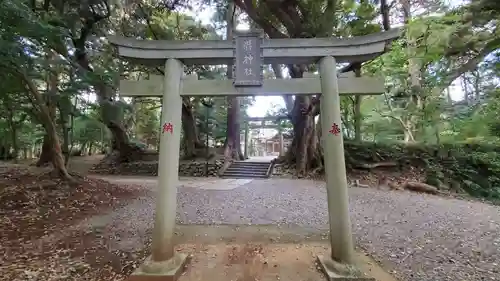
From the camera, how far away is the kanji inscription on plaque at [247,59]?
3512 millimetres

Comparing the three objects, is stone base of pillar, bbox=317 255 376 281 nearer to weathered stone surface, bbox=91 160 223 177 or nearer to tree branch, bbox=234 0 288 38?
tree branch, bbox=234 0 288 38

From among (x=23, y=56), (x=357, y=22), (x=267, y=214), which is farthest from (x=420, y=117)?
(x=23, y=56)

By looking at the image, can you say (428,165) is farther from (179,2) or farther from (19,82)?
(19,82)

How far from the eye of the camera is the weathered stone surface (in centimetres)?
1346

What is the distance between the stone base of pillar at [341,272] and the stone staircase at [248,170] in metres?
8.70

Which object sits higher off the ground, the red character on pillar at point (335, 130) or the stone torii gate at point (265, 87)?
the stone torii gate at point (265, 87)

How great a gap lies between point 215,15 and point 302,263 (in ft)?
44.0

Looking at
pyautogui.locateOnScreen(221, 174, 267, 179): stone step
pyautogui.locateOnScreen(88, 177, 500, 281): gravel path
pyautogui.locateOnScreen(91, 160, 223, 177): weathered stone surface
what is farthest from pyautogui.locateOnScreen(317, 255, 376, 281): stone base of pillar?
pyautogui.locateOnScreen(91, 160, 223, 177): weathered stone surface

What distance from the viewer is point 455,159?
11156 mm

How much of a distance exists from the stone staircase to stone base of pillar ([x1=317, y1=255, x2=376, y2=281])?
28.5 feet

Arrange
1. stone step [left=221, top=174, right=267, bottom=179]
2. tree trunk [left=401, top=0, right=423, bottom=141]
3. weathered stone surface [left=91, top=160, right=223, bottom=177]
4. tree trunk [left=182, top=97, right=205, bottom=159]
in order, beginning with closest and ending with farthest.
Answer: tree trunk [left=401, top=0, right=423, bottom=141]
stone step [left=221, top=174, right=267, bottom=179]
weathered stone surface [left=91, top=160, right=223, bottom=177]
tree trunk [left=182, top=97, right=205, bottom=159]

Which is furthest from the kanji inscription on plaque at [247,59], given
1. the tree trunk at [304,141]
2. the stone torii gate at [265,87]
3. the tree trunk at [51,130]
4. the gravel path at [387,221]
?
the tree trunk at [304,141]

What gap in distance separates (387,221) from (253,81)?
3774 millimetres

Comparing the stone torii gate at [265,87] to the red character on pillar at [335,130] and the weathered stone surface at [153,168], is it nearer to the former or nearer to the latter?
the red character on pillar at [335,130]
